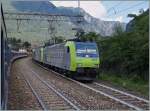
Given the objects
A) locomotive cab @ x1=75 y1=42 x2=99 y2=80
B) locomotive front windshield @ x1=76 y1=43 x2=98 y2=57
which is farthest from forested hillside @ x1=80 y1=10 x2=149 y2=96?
locomotive front windshield @ x1=76 y1=43 x2=98 y2=57

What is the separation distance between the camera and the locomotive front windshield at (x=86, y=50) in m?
26.3

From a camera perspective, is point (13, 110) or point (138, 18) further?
point (138, 18)

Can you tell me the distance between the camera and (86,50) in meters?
26.4

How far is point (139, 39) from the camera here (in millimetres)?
25938

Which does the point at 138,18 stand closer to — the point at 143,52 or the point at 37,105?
the point at 143,52

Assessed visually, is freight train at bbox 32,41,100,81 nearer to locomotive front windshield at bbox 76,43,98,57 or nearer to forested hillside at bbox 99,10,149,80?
locomotive front windshield at bbox 76,43,98,57

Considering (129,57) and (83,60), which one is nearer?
(83,60)

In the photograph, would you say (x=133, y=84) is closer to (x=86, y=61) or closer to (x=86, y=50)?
(x=86, y=61)

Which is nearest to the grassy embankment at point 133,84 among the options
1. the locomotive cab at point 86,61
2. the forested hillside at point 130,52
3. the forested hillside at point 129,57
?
the forested hillside at point 129,57

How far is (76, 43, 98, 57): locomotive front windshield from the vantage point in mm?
26312

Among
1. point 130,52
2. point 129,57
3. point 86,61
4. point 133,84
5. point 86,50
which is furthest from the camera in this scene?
point 129,57

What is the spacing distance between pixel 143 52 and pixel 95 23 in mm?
43227

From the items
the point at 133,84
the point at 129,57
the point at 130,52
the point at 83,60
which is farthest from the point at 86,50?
the point at 133,84

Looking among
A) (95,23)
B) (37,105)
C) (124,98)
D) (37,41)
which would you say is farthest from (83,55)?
(37,41)
